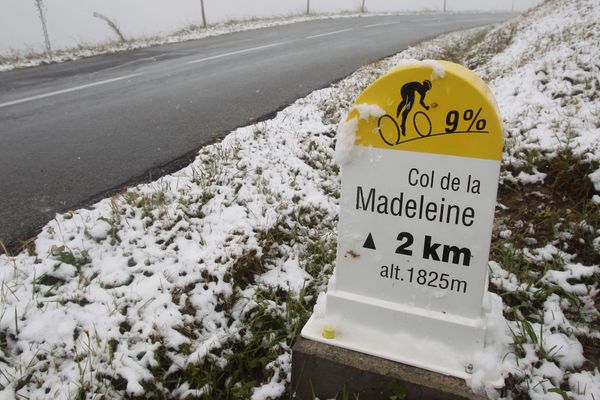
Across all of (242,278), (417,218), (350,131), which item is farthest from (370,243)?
(242,278)

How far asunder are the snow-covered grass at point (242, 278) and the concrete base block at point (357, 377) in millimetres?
135

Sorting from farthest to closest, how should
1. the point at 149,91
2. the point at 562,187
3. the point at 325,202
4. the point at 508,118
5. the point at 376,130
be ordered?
the point at 149,91 < the point at 508,118 < the point at 325,202 < the point at 562,187 < the point at 376,130

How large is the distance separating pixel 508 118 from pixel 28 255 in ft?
14.4

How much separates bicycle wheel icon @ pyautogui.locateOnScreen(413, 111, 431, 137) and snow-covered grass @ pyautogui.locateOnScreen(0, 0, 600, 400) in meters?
1.03

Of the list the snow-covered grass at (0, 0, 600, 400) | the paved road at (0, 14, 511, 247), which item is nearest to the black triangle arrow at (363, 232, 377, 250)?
the snow-covered grass at (0, 0, 600, 400)

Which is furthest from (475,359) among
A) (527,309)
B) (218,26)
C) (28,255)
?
(218,26)

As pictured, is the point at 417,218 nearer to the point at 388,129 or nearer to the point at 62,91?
the point at 388,129

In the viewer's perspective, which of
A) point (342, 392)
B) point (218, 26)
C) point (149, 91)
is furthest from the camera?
point (218, 26)

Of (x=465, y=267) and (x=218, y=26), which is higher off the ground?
(x=218, y=26)

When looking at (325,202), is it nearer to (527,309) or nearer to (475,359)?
(527,309)

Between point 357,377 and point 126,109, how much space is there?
16.1ft

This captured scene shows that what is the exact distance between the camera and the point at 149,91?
6613 mm

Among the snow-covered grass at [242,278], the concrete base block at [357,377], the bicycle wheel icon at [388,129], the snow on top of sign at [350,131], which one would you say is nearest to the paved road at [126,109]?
the snow-covered grass at [242,278]

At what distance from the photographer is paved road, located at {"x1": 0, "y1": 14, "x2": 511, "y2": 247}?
11.6 ft
